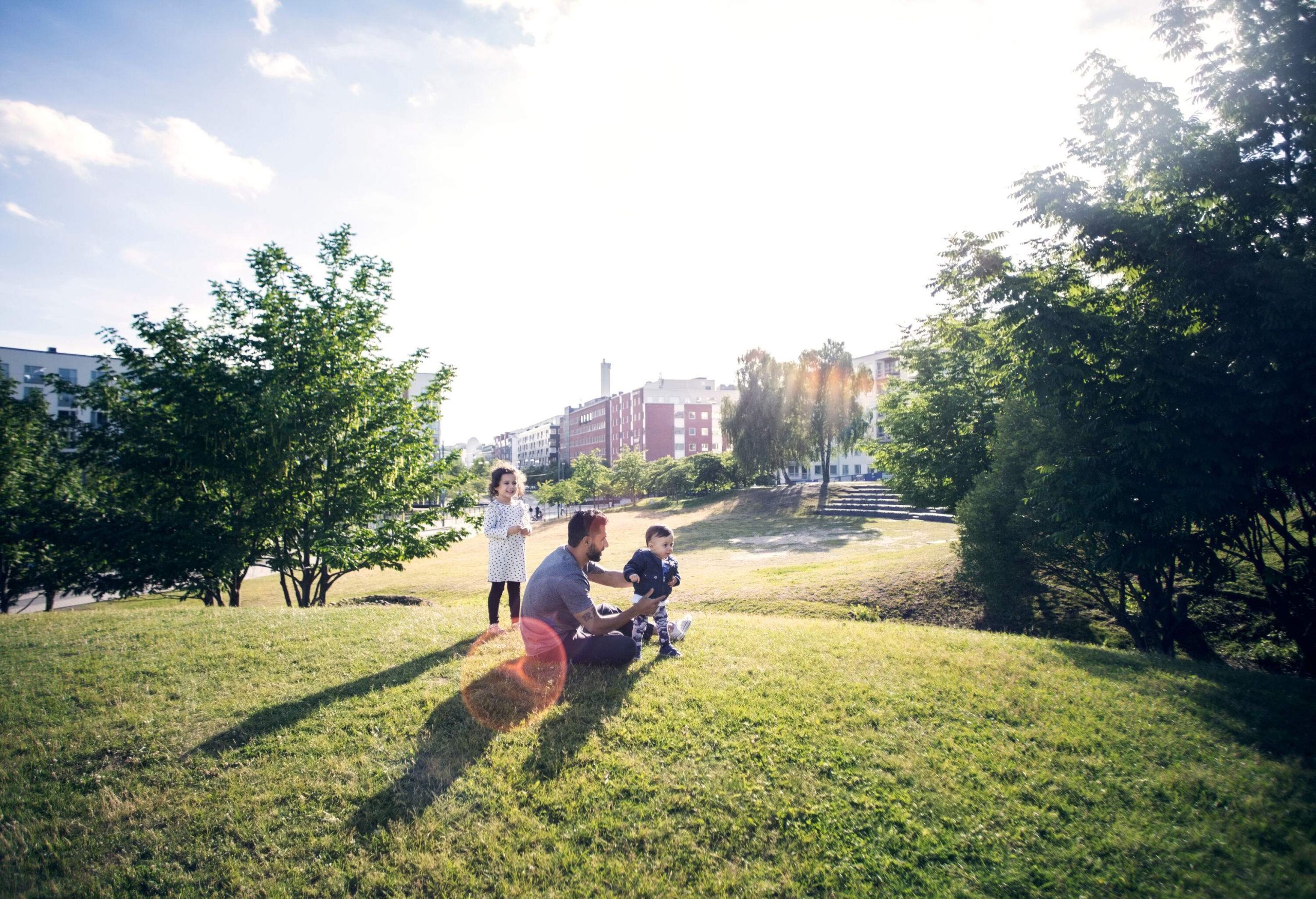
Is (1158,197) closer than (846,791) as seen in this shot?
No

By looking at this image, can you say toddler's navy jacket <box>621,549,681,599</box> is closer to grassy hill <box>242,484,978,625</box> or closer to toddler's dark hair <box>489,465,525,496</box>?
toddler's dark hair <box>489,465,525,496</box>

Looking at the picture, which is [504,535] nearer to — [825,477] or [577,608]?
[577,608]

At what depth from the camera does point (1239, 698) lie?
5.22 meters

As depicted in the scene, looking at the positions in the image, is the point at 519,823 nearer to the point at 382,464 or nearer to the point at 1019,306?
the point at 1019,306

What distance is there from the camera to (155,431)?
11109mm

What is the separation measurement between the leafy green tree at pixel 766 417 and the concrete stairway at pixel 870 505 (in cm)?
509

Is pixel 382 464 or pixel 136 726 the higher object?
pixel 382 464

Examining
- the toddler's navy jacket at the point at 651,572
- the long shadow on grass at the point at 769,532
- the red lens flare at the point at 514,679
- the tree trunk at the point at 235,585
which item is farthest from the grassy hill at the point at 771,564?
the red lens flare at the point at 514,679

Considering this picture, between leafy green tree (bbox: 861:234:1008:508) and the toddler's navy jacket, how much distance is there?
27.7 ft

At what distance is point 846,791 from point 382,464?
11.4m

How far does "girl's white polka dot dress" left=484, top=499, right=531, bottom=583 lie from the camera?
286 inches

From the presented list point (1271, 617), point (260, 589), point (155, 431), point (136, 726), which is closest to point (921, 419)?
point (1271, 617)

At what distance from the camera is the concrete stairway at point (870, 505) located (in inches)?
1246

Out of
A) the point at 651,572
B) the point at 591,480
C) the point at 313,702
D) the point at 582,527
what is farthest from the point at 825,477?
the point at 313,702
